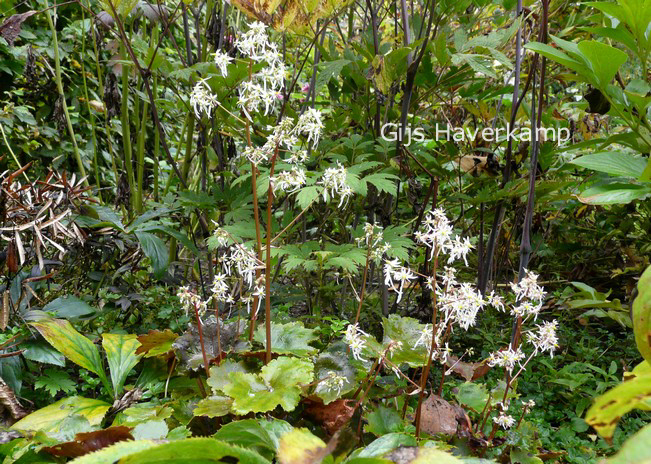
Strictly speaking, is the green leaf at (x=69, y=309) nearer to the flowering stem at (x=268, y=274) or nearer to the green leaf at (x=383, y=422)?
the flowering stem at (x=268, y=274)

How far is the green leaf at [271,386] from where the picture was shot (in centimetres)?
111

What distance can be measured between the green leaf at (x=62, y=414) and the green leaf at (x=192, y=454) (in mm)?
541

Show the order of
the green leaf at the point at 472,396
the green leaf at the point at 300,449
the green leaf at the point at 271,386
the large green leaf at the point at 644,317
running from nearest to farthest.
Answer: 1. the large green leaf at the point at 644,317
2. the green leaf at the point at 300,449
3. the green leaf at the point at 271,386
4. the green leaf at the point at 472,396

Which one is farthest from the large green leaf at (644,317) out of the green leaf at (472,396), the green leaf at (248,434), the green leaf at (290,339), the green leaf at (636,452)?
the green leaf at (290,339)

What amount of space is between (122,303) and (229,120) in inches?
30.1

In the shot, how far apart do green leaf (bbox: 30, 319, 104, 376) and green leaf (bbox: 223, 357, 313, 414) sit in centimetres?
46

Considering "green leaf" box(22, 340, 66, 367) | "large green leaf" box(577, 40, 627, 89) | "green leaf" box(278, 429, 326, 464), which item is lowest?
"green leaf" box(22, 340, 66, 367)

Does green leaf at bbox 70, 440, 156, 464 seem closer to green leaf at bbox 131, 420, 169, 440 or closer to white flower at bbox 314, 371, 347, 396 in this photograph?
green leaf at bbox 131, 420, 169, 440

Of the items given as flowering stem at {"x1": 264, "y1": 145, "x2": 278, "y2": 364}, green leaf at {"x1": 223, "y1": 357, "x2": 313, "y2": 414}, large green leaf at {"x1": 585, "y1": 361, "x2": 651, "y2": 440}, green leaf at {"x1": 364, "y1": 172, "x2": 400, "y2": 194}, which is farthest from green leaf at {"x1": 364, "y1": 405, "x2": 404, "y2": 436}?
large green leaf at {"x1": 585, "y1": 361, "x2": 651, "y2": 440}

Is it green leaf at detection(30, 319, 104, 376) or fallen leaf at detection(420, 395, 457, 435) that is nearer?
fallen leaf at detection(420, 395, 457, 435)

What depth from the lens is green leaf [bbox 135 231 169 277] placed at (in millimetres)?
1710

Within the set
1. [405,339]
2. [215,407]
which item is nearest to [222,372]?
[215,407]

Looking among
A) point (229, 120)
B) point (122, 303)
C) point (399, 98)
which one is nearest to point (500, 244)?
point (399, 98)

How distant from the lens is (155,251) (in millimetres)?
1725
